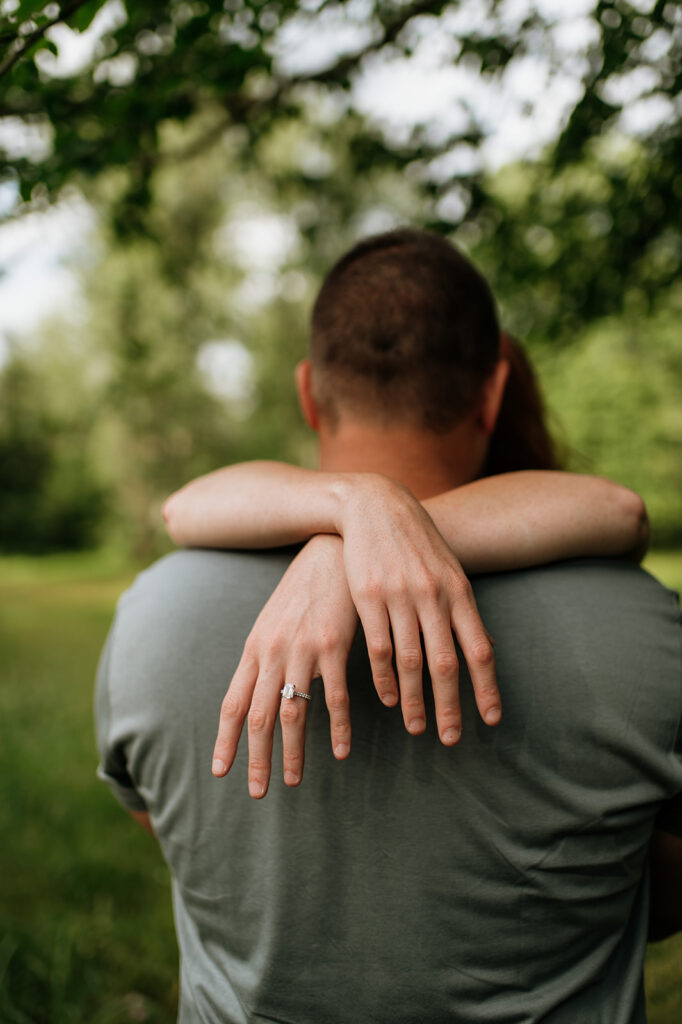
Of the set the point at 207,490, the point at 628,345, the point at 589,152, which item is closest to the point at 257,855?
the point at 207,490

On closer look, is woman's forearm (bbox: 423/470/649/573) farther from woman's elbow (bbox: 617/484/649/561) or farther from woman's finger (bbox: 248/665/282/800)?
woman's finger (bbox: 248/665/282/800)

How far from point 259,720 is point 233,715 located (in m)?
0.05

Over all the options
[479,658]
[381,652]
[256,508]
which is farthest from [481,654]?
[256,508]

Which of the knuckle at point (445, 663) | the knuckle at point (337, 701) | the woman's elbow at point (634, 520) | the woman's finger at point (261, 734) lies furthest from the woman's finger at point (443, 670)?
the woman's elbow at point (634, 520)

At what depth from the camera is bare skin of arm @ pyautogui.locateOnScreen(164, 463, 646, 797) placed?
37.6 inches

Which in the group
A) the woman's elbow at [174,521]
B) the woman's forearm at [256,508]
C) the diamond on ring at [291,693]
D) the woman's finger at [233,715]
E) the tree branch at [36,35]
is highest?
the tree branch at [36,35]

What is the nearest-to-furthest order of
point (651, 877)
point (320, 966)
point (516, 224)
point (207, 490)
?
point (320, 966), point (207, 490), point (651, 877), point (516, 224)

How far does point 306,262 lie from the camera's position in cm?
546

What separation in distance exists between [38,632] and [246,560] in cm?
1017

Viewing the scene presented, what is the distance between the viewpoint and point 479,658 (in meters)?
0.96

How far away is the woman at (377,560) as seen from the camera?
0.96 m

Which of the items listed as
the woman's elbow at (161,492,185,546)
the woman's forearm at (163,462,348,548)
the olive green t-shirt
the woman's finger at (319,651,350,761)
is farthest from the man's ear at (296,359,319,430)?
the woman's finger at (319,651,350,761)

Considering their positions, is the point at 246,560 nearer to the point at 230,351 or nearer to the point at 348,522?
the point at 348,522

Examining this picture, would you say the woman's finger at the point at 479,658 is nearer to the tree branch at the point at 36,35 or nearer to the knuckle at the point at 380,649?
the knuckle at the point at 380,649
